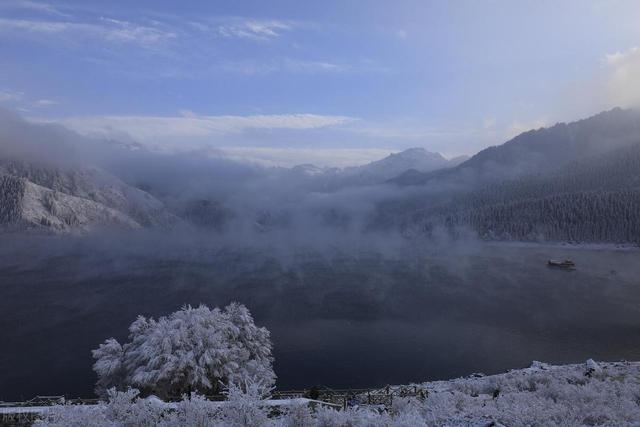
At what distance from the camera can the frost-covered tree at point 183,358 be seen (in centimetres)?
3825

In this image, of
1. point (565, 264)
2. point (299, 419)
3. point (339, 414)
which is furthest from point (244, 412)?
point (565, 264)

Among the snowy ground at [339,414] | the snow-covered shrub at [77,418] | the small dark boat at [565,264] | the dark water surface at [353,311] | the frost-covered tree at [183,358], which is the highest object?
the snow-covered shrub at [77,418]

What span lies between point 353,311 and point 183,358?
221ft

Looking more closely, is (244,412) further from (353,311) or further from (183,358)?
(353,311)

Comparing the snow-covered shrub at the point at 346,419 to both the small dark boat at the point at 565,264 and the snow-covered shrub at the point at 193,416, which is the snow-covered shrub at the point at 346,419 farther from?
the small dark boat at the point at 565,264

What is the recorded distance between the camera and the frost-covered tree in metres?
38.2

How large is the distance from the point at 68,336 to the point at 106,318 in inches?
520

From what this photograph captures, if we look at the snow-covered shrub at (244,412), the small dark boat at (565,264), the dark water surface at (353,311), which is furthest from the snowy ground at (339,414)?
the small dark boat at (565,264)

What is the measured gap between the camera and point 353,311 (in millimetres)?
101438

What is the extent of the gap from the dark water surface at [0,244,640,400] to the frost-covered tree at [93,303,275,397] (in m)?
18.3

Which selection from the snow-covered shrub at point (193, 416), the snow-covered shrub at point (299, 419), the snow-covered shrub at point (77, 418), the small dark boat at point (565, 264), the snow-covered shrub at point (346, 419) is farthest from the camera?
the small dark boat at point (565, 264)

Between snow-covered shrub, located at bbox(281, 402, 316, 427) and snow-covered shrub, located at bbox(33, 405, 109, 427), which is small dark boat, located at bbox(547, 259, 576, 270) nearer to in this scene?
snow-covered shrub, located at bbox(281, 402, 316, 427)

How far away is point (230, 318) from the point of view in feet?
158

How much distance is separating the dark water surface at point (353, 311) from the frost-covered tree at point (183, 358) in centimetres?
1834
